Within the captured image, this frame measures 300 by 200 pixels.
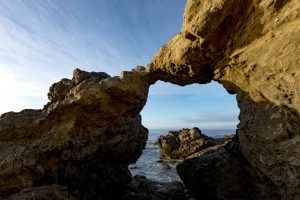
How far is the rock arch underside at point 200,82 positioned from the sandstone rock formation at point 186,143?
20295 mm

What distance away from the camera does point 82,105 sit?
1770 centimetres

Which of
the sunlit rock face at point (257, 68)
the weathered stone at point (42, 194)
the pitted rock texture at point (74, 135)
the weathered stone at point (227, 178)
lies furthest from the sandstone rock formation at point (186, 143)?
the weathered stone at point (42, 194)

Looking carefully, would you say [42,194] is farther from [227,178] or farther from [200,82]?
[200,82]

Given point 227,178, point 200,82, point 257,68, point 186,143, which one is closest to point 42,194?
point 227,178

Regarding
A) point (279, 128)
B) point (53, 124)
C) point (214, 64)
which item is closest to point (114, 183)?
→ point (53, 124)

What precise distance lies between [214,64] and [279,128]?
612 centimetres

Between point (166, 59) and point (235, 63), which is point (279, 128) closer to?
point (235, 63)

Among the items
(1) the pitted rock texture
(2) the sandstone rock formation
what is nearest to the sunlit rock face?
(1) the pitted rock texture

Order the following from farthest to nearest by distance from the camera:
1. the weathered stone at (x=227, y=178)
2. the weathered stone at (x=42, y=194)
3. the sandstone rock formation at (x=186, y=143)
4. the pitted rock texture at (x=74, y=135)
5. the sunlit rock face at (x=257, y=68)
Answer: the sandstone rock formation at (x=186, y=143) → the pitted rock texture at (x=74, y=135) → the weathered stone at (x=227, y=178) → the weathered stone at (x=42, y=194) → the sunlit rock face at (x=257, y=68)

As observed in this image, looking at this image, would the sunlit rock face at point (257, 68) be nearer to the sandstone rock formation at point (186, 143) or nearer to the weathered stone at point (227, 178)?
the weathered stone at point (227, 178)

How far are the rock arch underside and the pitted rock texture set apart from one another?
0.06 m

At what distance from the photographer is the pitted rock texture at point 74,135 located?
15.9m

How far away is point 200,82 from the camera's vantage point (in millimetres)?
20062

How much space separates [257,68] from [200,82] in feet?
24.7
